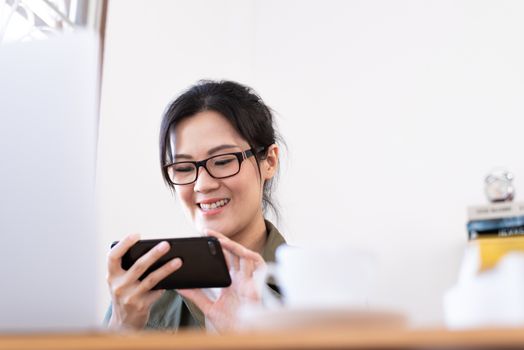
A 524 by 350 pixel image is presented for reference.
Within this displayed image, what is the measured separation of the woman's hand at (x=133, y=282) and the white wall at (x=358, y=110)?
0.88 m

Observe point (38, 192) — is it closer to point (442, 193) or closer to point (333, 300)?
point (333, 300)

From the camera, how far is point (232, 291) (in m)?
1.24

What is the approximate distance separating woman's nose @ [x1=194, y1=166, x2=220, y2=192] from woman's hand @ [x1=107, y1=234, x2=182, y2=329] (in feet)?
1.43

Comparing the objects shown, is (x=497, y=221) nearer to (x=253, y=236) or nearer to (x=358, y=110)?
(x=253, y=236)

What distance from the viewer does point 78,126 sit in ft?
1.94

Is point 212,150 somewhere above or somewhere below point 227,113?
below

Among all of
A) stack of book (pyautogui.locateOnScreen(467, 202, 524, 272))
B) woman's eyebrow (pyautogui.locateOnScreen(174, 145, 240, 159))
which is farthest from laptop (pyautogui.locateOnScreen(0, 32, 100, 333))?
woman's eyebrow (pyautogui.locateOnScreen(174, 145, 240, 159))

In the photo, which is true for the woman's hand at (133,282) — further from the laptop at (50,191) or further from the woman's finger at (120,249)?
the laptop at (50,191)

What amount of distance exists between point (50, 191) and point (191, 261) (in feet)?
1.94

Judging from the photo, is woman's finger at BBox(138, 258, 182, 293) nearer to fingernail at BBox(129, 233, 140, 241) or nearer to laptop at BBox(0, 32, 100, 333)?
fingernail at BBox(129, 233, 140, 241)

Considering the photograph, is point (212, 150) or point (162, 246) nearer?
point (162, 246)

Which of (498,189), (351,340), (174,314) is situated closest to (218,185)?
(174,314)

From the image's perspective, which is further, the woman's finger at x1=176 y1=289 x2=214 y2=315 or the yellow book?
the woman's finger at x1=176 y1=289 x2=214 y2=315

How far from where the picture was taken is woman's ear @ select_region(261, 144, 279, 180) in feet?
5.78
